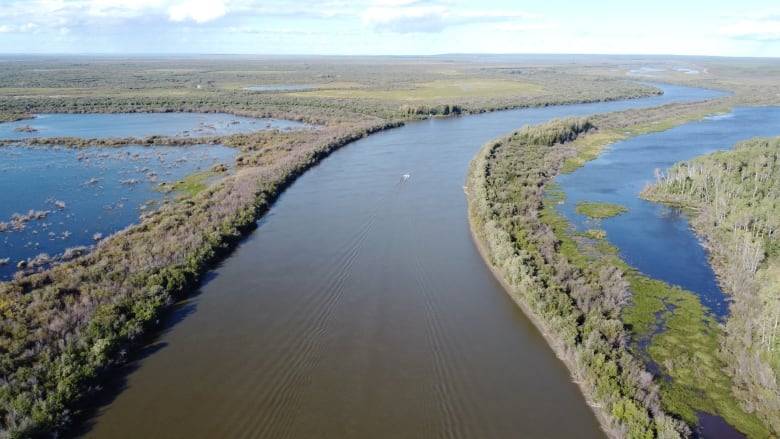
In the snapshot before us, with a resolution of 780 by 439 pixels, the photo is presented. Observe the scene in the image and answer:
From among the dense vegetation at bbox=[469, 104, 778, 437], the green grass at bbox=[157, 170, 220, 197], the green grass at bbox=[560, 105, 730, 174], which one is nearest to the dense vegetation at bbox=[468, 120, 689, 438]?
the dense vegetation at bbox=[469, 104, 778, 437]

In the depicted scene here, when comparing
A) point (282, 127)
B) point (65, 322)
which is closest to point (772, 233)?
point (65, 322)

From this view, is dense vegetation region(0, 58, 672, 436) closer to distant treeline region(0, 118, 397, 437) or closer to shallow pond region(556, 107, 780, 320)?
distant treeline region(0, 118, 397, 437)

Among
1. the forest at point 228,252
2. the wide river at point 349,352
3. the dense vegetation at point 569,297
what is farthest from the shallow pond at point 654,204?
the wide river at point 349,352

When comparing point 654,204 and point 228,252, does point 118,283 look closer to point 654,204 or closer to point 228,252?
point 228,252

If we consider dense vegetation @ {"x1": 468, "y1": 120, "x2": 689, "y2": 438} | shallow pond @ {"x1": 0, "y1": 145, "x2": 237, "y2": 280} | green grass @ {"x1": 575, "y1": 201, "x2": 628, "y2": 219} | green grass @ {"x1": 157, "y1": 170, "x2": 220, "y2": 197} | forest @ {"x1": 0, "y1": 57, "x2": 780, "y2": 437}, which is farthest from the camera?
green grass @ {"x1": 157, "y1": 170, "x2": 220, "y2": 197}

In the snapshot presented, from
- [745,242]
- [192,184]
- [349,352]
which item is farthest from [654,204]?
[192,184]

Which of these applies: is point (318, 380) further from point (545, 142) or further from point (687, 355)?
point (545, 142)
